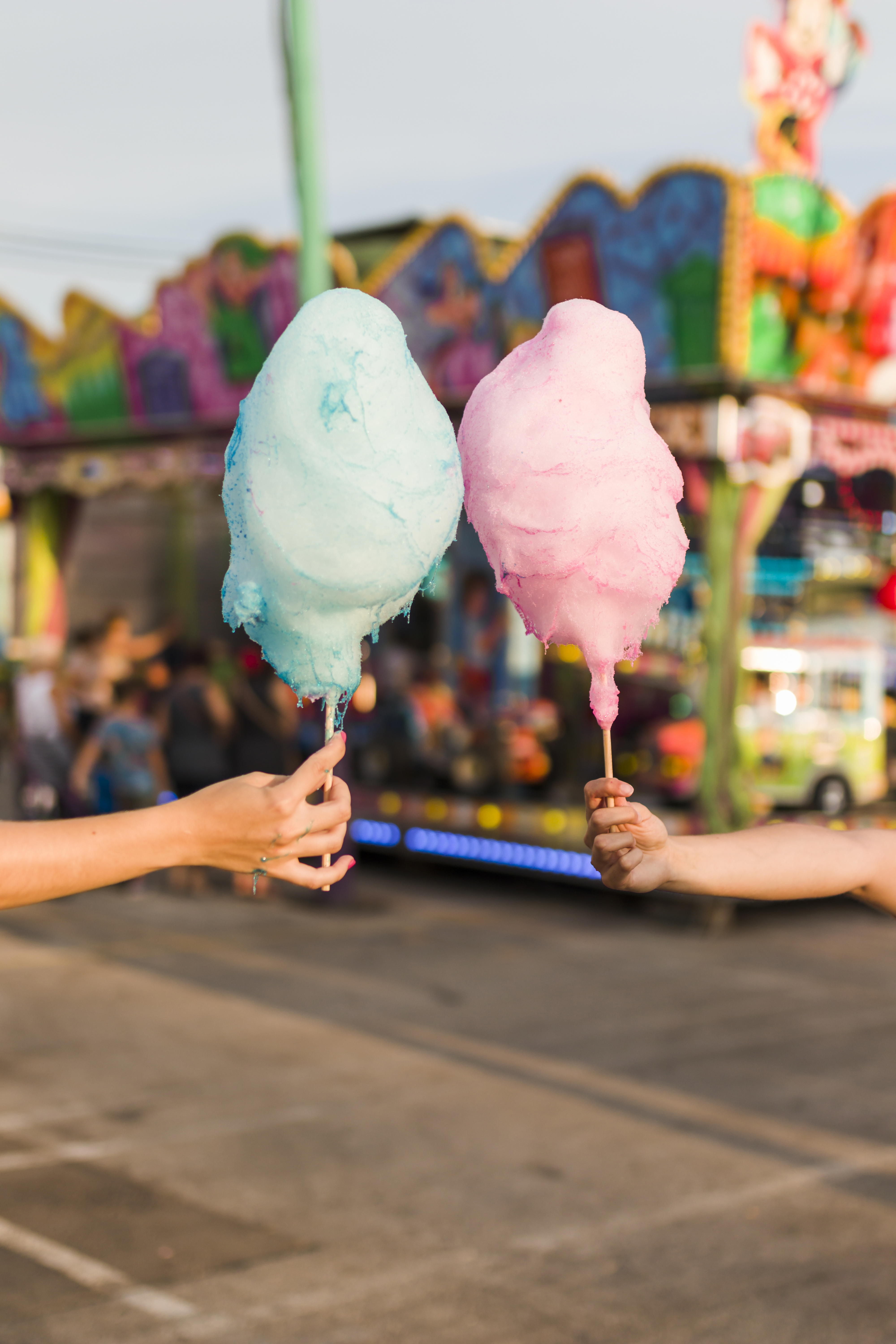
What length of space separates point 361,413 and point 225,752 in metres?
9.15

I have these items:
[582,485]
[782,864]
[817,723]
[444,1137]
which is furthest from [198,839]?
[817,723]

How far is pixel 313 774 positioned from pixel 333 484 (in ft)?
1.41

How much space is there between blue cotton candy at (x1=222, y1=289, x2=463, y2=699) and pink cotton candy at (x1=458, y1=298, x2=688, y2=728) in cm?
17

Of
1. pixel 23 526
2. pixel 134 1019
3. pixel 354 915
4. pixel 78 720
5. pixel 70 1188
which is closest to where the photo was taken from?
pixel 70 1188

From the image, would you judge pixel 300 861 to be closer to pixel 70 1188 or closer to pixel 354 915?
pixel 70 1188

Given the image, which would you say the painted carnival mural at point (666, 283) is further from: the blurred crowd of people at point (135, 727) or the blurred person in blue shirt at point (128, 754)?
the blurred person in blue shirt at point (128, 754)

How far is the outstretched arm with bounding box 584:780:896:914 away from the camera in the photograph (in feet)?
7.38

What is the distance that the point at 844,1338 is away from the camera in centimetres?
426

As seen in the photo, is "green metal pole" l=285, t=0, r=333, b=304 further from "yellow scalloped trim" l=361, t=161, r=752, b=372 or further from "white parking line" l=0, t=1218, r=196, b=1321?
"white parking line" l=0, t=1218, r=196, b=1321

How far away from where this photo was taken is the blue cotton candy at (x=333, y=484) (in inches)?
86.4

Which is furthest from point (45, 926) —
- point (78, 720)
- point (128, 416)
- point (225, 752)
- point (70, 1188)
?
point (128, 416)

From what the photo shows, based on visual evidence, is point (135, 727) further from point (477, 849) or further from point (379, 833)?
point (477, 849)

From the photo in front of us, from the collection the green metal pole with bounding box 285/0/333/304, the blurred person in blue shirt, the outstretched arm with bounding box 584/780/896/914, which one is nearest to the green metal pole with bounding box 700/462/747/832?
the green metal pole with bounding box 285/0/333/304

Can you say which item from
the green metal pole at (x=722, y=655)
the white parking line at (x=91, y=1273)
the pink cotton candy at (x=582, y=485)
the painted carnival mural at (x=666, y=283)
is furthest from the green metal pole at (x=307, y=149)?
the pink cotton candy at (x=582, y=485)
